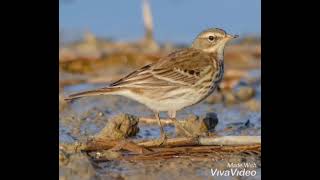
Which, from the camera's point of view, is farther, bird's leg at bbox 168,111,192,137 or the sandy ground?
bird's leg at bbox 168,111,192,137

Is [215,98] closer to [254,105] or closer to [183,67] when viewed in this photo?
[254,105]

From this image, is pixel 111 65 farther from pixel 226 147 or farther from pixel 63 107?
pixel 226 147

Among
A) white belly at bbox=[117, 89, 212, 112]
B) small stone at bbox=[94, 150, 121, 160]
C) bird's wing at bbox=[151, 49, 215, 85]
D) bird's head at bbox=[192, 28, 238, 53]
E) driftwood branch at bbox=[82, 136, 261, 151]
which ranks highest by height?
bird's head at bbox=[192, 28, 238, 53]

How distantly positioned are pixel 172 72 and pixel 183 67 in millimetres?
124

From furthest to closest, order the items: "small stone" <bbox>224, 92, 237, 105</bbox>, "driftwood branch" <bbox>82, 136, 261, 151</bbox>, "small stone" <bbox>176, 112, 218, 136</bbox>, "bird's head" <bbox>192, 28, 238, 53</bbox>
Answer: "small stone" <bbox>224, 92, 237, 105</bbox> < "bird's head" <bbox>192, 28, 238, 53</bbox> < "small stone" <bbox>176, 112, 218, 136</bbox> < "driftwood branch" <bbox>82, 136, 261, 151</bbox>

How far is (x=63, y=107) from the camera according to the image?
878 cm

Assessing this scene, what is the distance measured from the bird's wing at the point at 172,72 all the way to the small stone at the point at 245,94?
1739 mm

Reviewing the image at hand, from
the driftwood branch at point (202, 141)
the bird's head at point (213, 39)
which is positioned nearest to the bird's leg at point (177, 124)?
the driftwood branch at point (202, 141)

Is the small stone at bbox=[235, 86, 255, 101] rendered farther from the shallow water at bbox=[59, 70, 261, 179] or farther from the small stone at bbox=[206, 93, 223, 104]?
the small stone at bbox=[206, 93, 223, 104]

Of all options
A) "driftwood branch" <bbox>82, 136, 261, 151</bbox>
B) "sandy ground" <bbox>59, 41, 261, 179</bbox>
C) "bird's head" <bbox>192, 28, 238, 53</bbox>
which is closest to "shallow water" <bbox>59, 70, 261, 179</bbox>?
"sandy ground" <bbox>59, 41, 261, 179</bbox>

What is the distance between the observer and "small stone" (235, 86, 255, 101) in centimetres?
954

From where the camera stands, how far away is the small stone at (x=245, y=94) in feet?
31.3

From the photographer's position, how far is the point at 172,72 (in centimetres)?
758
